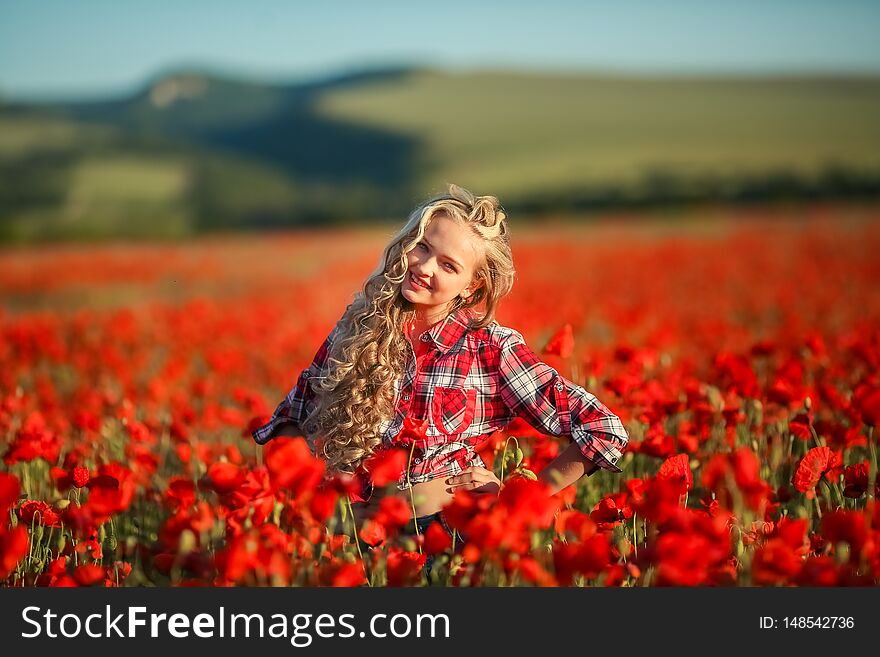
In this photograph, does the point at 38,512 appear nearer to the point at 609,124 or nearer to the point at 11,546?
the point at 11,546

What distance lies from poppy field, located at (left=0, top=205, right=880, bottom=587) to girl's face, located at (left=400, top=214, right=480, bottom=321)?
40cm

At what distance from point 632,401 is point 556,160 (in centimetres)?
3091

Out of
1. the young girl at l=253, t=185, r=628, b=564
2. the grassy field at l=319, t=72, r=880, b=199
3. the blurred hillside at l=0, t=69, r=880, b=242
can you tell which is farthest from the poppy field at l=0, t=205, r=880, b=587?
the grassy field at l=319, t=72, r=880, b=199

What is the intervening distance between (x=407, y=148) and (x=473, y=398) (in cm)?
3809

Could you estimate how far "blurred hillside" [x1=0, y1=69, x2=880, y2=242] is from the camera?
2511 cm

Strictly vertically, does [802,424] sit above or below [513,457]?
above

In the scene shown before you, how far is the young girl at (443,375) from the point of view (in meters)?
2.50

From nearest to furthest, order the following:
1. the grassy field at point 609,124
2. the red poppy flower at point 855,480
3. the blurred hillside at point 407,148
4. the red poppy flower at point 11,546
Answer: the red poppy flower at point 11,546 < the red poppy flower at point 855,480 < the blurred hillside at point 407,148 < the grassy field at point 609,124

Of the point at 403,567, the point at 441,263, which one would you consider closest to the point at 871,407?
the point at 441,263

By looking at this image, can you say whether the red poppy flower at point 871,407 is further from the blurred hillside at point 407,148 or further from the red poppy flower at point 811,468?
the blurred hillside at point 407,148

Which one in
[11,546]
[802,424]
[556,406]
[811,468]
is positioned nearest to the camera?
[11,546]

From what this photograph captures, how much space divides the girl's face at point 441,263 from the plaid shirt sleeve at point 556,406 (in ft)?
0.70

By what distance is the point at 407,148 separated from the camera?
39.8 meters

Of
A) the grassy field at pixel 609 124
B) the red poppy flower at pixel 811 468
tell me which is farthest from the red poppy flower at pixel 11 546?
the grassy field at pixel 609 124
